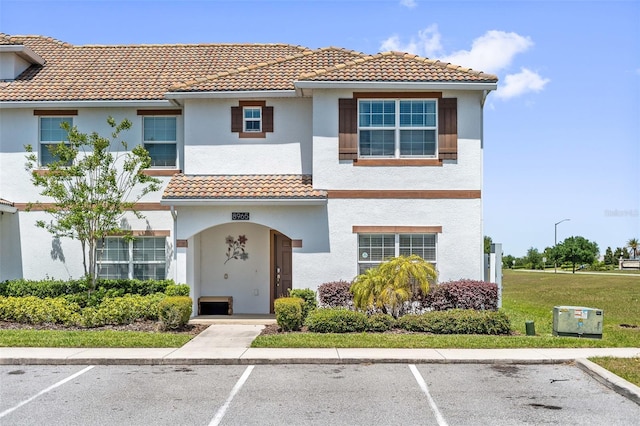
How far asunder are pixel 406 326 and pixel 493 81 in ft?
22.1

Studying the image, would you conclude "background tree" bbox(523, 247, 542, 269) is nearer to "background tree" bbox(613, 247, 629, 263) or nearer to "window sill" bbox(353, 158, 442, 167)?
"background tree" bbox(613, 247, 629, 263)

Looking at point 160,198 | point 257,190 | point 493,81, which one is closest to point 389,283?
point 257,190

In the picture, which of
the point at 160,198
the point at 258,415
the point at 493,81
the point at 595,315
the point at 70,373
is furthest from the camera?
the point at 160,198

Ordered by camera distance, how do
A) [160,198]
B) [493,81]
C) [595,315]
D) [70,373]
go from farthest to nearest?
[160,198]
[493,81]
[595,315]
[70,373]

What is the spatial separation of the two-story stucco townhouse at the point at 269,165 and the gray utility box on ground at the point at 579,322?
110 inches

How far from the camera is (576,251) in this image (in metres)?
88.5

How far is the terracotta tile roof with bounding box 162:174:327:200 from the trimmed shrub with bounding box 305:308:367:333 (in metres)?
3.53

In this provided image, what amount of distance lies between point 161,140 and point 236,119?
238 cm

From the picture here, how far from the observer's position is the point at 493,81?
1744 cm

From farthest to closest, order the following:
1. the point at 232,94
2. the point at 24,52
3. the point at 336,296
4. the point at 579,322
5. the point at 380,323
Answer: the point at 24,52
the point at 232,94
the point at 336,296
the point at 579,322
the point at 380,323

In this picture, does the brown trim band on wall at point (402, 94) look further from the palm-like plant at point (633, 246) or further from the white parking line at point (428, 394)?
the palm-like plant at point (633, 246)

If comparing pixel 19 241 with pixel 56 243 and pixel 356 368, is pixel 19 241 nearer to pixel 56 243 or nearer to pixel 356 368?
pixel 56 243

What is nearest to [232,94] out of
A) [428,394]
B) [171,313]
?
A: [171,313]

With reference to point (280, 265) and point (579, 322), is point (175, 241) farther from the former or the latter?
point (579, 322)
